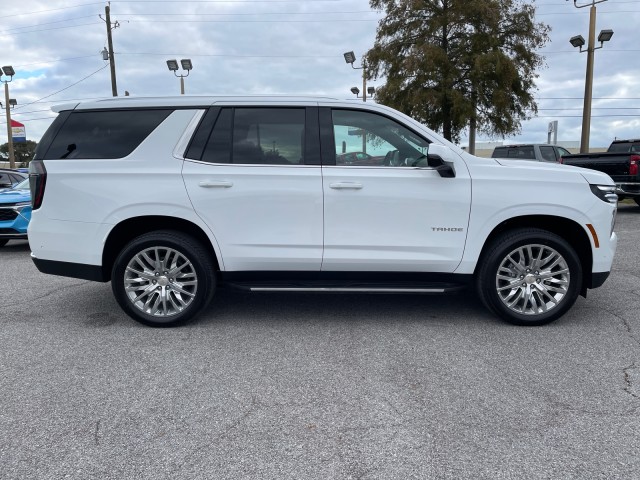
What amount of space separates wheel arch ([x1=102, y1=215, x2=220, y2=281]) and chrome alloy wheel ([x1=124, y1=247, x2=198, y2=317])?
225 millimetres

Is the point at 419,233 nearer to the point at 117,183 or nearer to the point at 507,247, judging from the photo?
the point at 507,247

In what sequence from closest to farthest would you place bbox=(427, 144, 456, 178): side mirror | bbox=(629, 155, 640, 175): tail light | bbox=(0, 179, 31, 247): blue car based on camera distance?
1. bbox=(427, 144, 456, 178): side mirror
2. bbox=(0, 179, 31, 247): blue car
3. bbox=(629, 155, 640, 175): tail light

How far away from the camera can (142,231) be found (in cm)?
480

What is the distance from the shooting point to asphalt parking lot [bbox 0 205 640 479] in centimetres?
260

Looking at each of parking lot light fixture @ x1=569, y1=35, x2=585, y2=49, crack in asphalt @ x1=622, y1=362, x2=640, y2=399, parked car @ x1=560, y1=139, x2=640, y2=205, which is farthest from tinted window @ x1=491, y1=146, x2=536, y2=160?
crack in asphalt @ x1=622, y1=362, x2=640, y2=399

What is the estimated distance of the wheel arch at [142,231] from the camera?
4.67 m

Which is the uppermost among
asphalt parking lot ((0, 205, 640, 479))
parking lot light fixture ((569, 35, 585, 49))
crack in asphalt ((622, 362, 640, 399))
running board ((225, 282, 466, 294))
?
parking lot light fixture ((569, 35, 585, 49))

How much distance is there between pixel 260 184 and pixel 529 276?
8.19ft

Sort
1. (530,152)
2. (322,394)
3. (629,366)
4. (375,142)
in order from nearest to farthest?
1. (322,394)
2. (629,366)
3. (375,142)
4. (530,152)

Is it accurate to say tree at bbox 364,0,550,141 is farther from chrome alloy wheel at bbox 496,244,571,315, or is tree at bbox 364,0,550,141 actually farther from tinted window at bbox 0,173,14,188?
chrome alloy wheel at bbox 496,244,571,315

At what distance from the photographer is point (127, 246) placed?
15.2 ft

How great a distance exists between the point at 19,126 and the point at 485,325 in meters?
52.4

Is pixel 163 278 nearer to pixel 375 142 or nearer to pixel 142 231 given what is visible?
pixel 142 231

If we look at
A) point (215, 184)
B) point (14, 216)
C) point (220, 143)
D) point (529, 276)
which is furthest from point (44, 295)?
point (529, 276)
